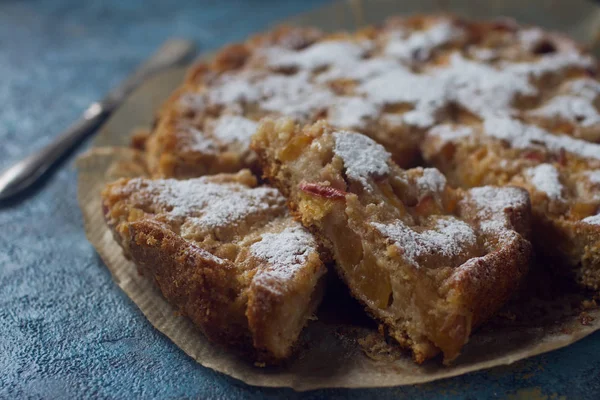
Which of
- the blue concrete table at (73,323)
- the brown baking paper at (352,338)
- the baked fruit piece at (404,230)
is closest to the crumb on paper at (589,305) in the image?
the brown baking paper at (352,338)

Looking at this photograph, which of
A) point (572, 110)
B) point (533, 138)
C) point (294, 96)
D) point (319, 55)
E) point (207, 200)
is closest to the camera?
point (207, 200)

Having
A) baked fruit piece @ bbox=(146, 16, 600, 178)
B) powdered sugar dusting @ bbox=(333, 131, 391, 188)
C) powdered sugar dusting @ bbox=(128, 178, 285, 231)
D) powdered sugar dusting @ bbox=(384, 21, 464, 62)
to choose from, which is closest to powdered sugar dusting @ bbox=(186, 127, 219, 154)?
baked fruit piece @ bbox=(146, 16, 600, 178)

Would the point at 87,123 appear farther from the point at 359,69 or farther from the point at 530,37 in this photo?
the point at 530,37

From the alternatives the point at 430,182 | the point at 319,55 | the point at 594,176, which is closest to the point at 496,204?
the point at 430,182

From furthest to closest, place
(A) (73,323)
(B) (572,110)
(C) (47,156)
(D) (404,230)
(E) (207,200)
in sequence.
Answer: (C) (47,156) < (B) (572,110) < (E) (207,200) < (A) (73,323) < (D) (404,230)

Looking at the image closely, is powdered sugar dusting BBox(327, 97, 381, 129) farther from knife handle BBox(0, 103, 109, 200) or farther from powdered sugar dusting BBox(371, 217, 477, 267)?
knife handle BBox(0, 103, 109, 200)

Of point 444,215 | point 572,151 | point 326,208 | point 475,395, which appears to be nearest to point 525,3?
point 572,151
